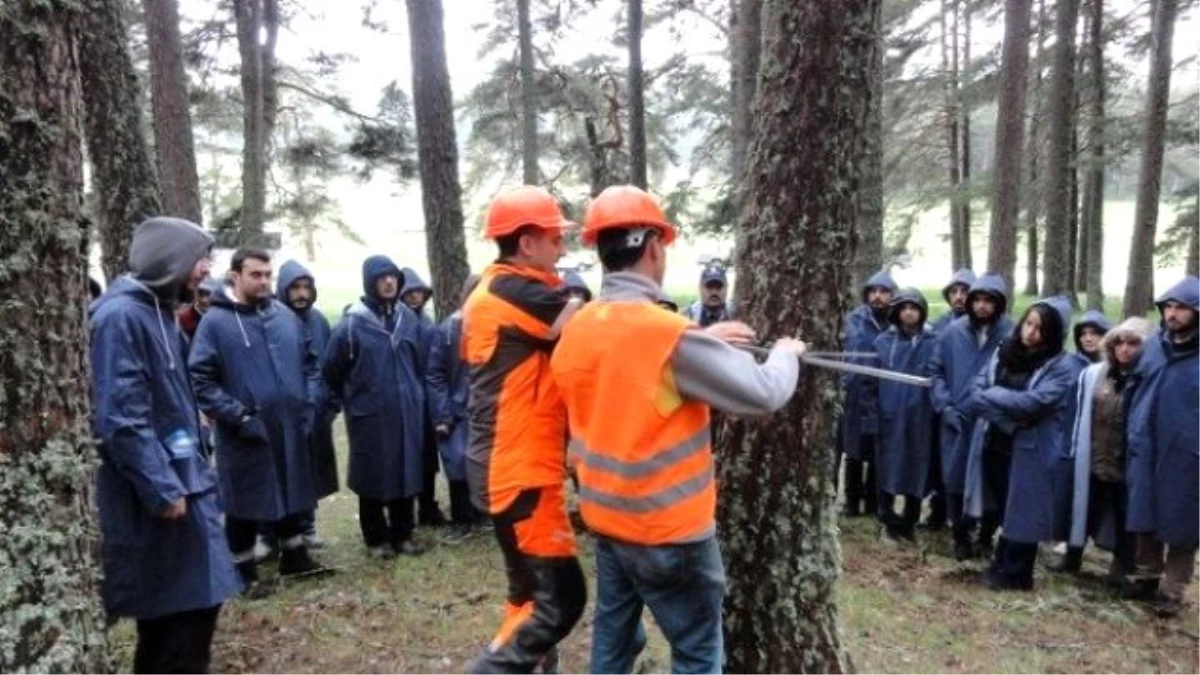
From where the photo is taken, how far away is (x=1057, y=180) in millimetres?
15312

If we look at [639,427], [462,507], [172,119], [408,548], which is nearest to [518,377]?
[639,427]

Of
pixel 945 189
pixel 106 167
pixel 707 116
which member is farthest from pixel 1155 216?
pixel 106 167

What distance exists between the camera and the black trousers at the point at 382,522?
23.7 feet

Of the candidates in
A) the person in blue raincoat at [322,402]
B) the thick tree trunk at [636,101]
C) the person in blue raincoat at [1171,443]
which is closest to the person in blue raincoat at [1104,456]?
the person in blue raincoat at [1171,443]

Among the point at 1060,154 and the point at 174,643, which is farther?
the point at 1060,154

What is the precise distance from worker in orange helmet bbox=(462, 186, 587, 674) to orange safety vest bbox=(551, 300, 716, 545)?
1.68ft

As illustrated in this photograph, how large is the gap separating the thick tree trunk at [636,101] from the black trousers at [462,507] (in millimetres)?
11035

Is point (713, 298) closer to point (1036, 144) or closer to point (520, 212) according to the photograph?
point (520, 212)

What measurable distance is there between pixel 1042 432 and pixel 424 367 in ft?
→ 15.2

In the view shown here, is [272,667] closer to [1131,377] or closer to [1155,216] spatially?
[1131,377]

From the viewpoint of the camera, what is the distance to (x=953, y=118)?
2556cm

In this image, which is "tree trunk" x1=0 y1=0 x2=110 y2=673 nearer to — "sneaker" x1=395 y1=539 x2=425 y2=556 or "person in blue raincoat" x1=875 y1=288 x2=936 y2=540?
"sneaker" x1=395 y1=539 x2=425 y2=556

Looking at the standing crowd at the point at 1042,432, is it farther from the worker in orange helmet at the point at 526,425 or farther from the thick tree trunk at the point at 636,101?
the thick tree trunk at the point at 636,101

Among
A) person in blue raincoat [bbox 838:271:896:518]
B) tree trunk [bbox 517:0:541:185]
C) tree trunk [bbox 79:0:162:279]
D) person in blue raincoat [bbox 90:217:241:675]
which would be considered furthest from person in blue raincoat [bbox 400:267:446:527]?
tree trunk [bbox 517:0:541:185]
